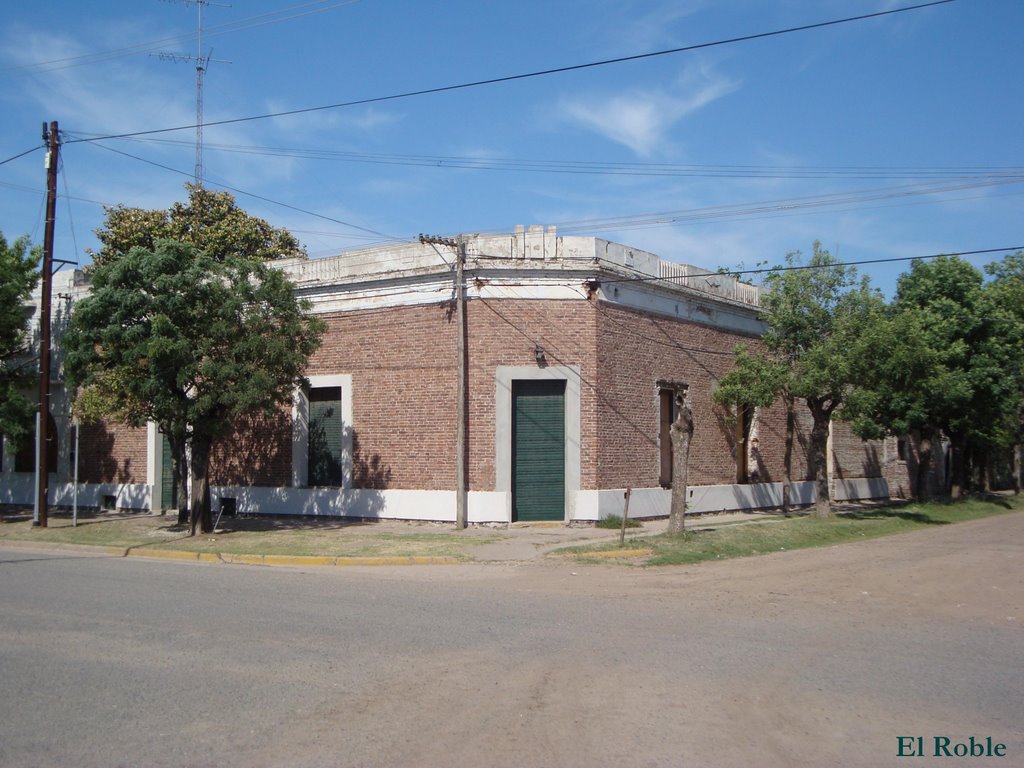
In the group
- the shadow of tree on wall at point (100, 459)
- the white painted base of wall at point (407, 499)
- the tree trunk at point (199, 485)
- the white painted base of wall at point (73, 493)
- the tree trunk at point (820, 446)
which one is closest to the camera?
the tree trunk at point (199, 485)

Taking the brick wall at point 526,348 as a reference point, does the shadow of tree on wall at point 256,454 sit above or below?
below

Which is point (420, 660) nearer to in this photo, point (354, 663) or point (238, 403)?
point (354, 663)

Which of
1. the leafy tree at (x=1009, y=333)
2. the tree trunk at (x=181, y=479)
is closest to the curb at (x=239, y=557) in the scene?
the tree trunk at (x=181, y=479)

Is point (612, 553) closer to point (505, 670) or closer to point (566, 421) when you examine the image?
point (566, 421)

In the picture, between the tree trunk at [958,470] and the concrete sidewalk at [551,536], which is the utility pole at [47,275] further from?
the tree trunk at [958,470]

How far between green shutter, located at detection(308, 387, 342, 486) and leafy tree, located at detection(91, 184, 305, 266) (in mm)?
15271

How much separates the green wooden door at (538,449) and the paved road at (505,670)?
21.9ft

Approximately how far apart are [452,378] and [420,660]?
503 inches

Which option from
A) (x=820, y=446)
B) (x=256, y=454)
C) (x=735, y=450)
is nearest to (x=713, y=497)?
(x=735, y=450)

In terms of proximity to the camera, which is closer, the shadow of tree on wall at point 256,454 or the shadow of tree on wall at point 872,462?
the shadow of tree on wall at point 256,454

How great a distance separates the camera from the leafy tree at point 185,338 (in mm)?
18156

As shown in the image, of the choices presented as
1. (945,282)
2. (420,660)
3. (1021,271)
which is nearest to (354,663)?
(420,660)

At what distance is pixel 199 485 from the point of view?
19734 millimetres

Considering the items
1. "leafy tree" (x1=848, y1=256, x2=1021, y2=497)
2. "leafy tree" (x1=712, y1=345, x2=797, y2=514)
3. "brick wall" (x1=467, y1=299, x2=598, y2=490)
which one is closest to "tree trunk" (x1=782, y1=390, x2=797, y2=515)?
"leafy tree" (x1=848, y1=256, x2=1021, y2=497)
